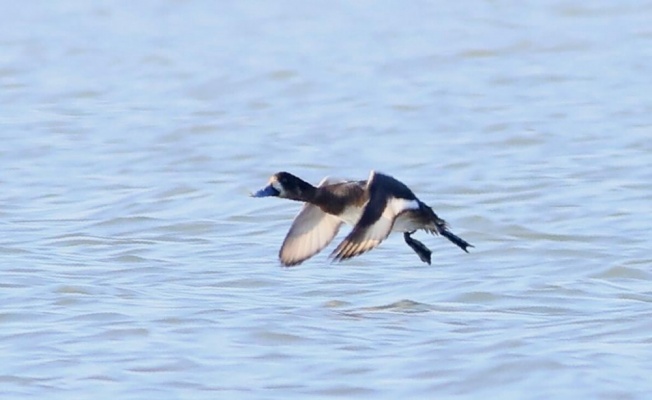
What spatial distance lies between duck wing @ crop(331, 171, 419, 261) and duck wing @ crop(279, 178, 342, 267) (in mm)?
676

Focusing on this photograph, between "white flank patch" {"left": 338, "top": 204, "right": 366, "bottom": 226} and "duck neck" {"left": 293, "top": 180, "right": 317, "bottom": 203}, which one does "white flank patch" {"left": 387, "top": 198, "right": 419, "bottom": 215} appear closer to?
"white flank patch" {"left": 338, "top": 204, "right": 366, "bottom": 226}

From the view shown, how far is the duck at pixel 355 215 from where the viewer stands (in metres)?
6.80

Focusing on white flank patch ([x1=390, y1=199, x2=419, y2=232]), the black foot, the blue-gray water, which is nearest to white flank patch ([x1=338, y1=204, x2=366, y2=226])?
white flank patch ([x1=390, y1=199, x2=419, y2=232])

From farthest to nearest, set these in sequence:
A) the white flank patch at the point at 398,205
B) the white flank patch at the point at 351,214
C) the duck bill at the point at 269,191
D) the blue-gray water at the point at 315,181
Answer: the duck bill at the point at 269,191 → the white flank patch at the point at 351,214 → the white flank patch at the point at 398,205 → the blue-gray water at the point at 315,181

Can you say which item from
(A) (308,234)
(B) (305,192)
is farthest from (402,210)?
(A) (308,234)

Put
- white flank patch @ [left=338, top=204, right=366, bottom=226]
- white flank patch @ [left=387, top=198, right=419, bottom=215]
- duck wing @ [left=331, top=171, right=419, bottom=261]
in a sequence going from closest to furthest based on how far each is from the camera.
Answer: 1. duck wing @ [left=331, top=171, right=419, bottom=261]
2. white flank patch @ [left=387, top=198, right=419, bottom=215]
3. white flank patch @ [left=338, top=204, right=366, bottom=226]

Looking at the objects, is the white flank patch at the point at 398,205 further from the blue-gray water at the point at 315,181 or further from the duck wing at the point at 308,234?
the duck wing at the point at 308,234

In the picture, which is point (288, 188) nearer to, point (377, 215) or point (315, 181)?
point (377, 215)

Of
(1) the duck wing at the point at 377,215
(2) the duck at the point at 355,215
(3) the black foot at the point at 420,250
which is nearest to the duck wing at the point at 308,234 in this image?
(2) the duck at the point at 355,215

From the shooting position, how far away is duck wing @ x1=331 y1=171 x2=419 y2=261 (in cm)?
671

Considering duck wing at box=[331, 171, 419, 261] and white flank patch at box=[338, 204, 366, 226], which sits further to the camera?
white flank patch at box=[338, 204, 366, 226]

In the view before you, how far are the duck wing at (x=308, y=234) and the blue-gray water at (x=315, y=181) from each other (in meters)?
0.19

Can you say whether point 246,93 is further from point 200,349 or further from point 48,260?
point 200,349

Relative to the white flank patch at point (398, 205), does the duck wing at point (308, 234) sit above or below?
below
